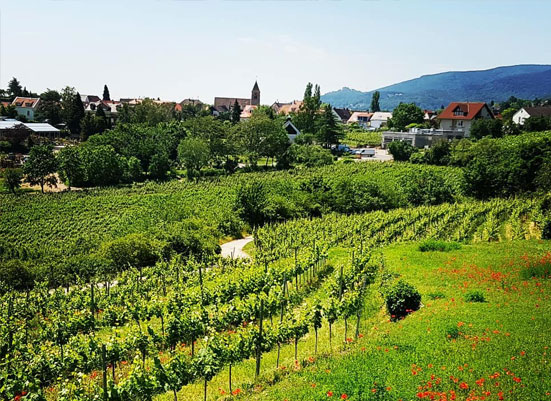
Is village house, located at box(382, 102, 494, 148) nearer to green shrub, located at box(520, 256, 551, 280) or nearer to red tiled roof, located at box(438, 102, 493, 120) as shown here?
red tiled roof, located at box(438, 102, 493, 120)

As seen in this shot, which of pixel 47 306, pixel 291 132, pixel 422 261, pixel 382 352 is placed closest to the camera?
pixel 382 352

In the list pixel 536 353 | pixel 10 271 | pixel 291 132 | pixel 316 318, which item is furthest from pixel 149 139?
pixel 536 353

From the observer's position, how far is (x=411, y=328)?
1288cm

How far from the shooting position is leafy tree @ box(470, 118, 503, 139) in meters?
64.8

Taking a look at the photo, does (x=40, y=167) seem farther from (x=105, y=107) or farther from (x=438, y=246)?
(x=105, y=107)

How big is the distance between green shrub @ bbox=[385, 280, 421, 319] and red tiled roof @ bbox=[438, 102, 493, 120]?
6975 centimetres

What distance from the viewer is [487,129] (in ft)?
217

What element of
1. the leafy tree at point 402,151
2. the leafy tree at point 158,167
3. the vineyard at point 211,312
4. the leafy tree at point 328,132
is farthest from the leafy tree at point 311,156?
the vineyard at point 211,312

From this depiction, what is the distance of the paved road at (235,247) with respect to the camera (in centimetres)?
3225

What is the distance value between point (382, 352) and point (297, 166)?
58589mm

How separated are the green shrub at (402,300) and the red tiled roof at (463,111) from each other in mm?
69753

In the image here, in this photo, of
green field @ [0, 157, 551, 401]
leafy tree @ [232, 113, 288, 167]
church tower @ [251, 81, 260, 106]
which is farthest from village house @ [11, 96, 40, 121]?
church tower @ [251, 81, 260, 106]

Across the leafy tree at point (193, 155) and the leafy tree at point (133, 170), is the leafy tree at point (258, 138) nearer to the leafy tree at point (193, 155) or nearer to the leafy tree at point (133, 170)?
the leafy tree at point (193, 155)

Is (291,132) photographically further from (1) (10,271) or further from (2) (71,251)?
(1) (10,271)
